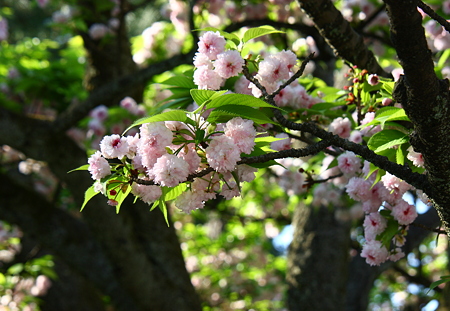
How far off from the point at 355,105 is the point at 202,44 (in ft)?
2.83

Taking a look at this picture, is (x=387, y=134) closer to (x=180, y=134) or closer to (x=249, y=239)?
(x=180, y=134)

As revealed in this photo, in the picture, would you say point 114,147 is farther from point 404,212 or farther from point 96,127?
point 96,127

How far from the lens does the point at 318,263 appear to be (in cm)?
447

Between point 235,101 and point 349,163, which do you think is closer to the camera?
point 235,101

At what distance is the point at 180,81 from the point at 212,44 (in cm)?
28

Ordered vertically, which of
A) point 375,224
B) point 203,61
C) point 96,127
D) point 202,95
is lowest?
point 375,224

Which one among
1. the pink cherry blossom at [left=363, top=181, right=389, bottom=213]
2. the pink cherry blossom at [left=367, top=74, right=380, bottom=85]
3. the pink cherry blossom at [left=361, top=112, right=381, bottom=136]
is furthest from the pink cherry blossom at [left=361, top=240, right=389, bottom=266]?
the pink cherry blossom at [left=367, top=74, right=380, bottom=85]

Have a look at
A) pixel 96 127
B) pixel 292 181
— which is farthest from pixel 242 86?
pixel 96 127

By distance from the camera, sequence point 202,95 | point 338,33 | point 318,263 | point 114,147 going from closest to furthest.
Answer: point 202,95 < point 114,147 < point 338,33 < point 318,263

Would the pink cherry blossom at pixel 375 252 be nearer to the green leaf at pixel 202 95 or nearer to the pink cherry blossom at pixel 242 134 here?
the pink cherry blossom at pixel 242 134

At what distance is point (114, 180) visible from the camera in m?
1.62

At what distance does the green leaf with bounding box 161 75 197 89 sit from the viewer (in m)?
2.07

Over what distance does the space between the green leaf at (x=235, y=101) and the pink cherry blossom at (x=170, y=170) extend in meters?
0.19

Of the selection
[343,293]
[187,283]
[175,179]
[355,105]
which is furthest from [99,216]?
[175,179]
